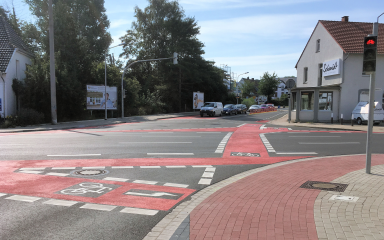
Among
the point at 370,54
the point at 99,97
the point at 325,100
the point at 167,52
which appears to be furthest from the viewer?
the point at 167,52

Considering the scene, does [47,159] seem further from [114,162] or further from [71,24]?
[71,24]

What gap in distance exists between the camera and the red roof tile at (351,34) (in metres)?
27.9

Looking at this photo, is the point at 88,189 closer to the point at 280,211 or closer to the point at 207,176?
the point at 207,176

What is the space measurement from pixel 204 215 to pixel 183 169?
3770mm

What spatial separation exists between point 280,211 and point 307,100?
2533 centimetres

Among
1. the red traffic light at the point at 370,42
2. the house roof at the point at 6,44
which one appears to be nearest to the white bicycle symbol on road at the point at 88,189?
the red traffic light at the point at 370,42

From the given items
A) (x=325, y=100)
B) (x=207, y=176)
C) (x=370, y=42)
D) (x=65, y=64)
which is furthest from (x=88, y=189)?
(x=65, y=64)

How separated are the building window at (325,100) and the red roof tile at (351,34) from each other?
4.18m

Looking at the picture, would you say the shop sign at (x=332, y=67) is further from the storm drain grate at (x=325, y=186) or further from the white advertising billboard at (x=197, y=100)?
the white advertising billboard at (x=197, y=100)

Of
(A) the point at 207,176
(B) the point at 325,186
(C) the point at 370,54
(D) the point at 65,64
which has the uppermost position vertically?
(D) the point at 65,64

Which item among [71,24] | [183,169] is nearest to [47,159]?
[183,169]

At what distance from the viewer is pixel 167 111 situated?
50.7 m

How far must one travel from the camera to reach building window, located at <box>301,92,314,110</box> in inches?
1107

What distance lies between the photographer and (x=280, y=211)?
497cm
